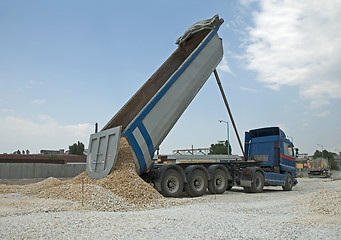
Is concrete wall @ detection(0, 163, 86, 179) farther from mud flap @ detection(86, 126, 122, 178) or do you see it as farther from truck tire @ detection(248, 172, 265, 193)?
truck tire @ detection(248, 172, 265, 193)

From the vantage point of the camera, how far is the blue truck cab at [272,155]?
14.5 m

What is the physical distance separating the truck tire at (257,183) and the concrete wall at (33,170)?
18370 mm

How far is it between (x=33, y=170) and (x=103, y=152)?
17720 mm

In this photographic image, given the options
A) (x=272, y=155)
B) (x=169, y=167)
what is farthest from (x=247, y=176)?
(x=169, y=167)

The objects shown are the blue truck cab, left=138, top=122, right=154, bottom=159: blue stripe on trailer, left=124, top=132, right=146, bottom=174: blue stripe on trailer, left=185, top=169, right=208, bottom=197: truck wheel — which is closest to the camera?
left=124, top=132, right=146, bottom=174: blue stripe on trailer

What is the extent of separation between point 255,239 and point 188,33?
9153 millimetres

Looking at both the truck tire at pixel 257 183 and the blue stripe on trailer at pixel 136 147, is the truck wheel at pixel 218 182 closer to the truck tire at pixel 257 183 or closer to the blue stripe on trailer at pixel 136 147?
the truck tire at pixel 257 183

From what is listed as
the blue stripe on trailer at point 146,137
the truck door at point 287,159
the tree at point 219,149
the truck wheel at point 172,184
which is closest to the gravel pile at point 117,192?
the blue stripe on trailer at point 146,137

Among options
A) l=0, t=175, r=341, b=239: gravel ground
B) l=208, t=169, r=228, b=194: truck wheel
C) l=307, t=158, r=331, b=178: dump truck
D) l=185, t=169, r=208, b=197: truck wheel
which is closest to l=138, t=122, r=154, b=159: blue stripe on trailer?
l=185, t=169, r=208, b=197: truck wheel

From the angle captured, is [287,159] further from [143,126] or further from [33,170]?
[33,170]

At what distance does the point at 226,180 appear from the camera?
1252 cm

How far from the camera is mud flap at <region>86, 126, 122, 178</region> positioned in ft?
29.8

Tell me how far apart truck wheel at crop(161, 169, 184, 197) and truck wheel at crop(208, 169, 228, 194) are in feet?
5.54

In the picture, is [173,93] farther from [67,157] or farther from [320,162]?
[67,157]
